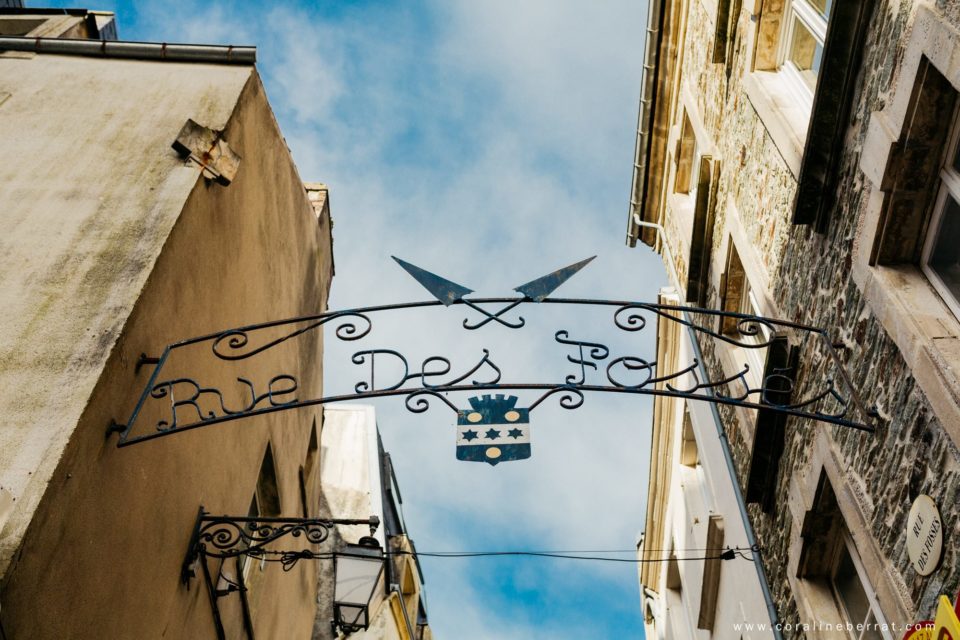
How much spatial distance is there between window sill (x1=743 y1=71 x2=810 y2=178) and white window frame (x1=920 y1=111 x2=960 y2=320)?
152 centimetres

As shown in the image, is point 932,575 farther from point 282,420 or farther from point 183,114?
point 282,420

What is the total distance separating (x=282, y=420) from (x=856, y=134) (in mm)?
6293

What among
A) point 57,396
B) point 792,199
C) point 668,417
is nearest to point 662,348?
point 668,417

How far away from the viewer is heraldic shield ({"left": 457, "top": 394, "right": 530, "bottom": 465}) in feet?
16.7

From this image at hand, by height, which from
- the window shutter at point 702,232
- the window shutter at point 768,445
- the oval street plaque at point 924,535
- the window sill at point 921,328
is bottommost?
the oval street plaque at point 924,535

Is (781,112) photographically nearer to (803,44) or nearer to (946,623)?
(803,44)

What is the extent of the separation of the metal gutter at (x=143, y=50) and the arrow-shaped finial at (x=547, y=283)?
3867 mm

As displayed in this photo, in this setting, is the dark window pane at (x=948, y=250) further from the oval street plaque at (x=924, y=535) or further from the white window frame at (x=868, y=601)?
the white window frame at (x=868, y=601)

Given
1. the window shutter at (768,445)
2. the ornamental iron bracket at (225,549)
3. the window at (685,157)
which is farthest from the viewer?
the window at (685,157)

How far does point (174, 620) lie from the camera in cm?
Result: 586

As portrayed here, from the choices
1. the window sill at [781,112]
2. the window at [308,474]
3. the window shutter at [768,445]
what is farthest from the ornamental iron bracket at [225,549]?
the window sill at [781,112]

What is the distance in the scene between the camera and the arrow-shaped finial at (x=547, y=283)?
5.41 m

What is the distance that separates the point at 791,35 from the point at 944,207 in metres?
3.38

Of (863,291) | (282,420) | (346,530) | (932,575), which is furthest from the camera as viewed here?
(346,530)
